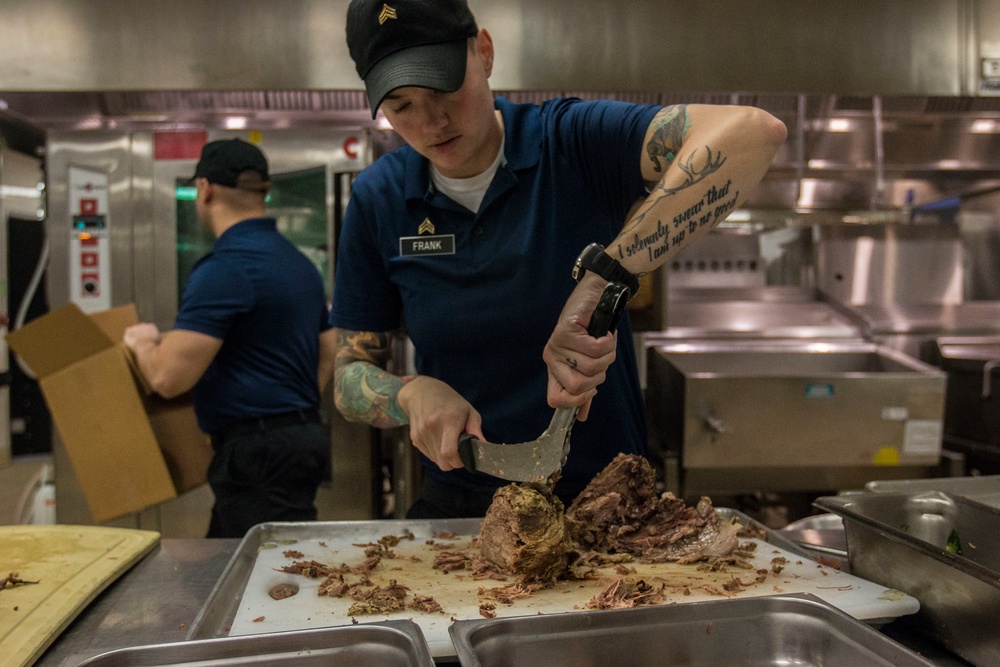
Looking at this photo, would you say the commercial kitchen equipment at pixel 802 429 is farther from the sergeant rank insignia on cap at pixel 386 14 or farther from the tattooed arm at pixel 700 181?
the sergeant rank insignia on cap at pixel 386 14

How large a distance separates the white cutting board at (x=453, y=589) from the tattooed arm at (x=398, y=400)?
24 cm

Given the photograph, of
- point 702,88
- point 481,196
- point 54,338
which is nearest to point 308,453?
point 54,338

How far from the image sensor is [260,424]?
2.64 meters

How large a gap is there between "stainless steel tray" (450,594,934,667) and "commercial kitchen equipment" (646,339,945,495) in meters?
2.28

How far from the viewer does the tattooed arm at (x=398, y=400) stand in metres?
1.51

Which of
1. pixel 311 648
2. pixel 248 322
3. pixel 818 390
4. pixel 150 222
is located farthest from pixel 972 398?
pixel 150 222

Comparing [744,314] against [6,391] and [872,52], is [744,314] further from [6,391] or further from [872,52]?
[6,391]

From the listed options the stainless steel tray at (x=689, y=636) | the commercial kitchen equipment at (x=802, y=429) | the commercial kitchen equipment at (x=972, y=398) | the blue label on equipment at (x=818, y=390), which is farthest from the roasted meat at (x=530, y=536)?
the commercial kitchen equipment at (x=972, y=398)

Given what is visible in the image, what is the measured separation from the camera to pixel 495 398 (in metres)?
1.78

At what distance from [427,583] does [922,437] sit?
9.53ft

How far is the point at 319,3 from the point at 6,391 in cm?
414

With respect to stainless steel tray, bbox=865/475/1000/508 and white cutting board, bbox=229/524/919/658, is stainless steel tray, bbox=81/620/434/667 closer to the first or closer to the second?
white cutting board, bbox=229/524/919/658

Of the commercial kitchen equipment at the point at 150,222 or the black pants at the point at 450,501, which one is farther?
the commercial kitchen equipment at the point at 150,222

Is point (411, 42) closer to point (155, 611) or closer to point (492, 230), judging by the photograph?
point (492, 230)
